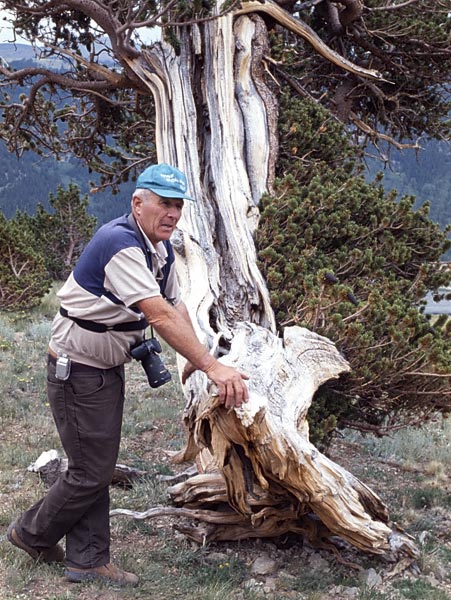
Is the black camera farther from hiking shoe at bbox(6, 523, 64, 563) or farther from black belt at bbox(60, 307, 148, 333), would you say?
hiking shoe at bbox(6, 523, 64, 563)

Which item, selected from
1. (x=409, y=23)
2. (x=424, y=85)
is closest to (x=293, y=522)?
(x=409, y=23)

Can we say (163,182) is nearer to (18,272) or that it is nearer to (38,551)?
(38,551)

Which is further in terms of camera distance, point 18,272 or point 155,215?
point 18,272

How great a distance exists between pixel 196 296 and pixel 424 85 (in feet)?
18.6

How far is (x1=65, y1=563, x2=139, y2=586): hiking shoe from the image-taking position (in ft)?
13.2

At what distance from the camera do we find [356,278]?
19.3 feet

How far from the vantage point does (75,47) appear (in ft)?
31.2

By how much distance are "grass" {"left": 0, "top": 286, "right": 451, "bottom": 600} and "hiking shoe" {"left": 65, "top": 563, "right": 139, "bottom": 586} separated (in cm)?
6

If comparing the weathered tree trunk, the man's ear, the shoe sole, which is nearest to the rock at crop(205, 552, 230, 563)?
the weathered tree trunk

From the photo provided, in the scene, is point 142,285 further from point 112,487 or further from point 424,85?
point 424,85

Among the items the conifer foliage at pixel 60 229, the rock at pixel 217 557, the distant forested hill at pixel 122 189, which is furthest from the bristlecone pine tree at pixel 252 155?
the distant forested hill at pixel 122 189

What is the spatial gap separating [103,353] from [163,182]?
942 mm

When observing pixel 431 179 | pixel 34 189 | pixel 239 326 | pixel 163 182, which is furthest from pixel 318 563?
pixel 34 189

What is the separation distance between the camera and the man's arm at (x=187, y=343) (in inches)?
135
